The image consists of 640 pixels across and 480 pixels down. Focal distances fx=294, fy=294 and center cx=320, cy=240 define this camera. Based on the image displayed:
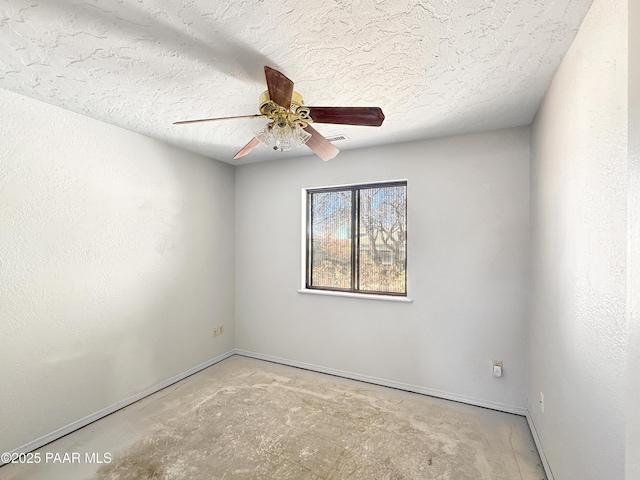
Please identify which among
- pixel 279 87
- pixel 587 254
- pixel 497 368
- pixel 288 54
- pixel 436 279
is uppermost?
pixel 288 54

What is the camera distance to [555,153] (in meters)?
1.70

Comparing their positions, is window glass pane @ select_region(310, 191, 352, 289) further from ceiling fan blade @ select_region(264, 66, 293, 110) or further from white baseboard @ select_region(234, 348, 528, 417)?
ceiling fan blade @ select_region(264, 66, 293, 110)

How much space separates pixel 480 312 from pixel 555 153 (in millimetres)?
1383

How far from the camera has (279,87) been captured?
4.68 ft

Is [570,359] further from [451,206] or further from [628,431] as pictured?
[451,206]

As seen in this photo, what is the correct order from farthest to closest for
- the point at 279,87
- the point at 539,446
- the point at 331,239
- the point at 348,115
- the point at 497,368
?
the point at 331,239, the point at 497,368, the point at 539,446, the point at 348,115, the point at 279,87

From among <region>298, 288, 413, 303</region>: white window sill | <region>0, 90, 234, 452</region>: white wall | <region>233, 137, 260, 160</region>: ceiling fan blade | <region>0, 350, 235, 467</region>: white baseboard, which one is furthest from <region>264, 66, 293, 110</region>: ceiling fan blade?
<region>0, 350, 235, 467</region>: white baseboard

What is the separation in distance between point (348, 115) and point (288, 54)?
0.43 meters

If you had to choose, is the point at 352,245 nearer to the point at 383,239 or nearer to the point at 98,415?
the point at 383,239

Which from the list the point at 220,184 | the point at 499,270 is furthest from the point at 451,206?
the point at 220,184

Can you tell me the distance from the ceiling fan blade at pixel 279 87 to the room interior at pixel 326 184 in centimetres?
19

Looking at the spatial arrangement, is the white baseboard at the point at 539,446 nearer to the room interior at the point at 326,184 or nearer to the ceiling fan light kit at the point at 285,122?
the room interior at the point at 326,184

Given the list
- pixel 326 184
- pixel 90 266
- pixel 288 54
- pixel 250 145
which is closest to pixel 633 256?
pixel 288 54

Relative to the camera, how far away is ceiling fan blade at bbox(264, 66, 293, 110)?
1.34 meters
